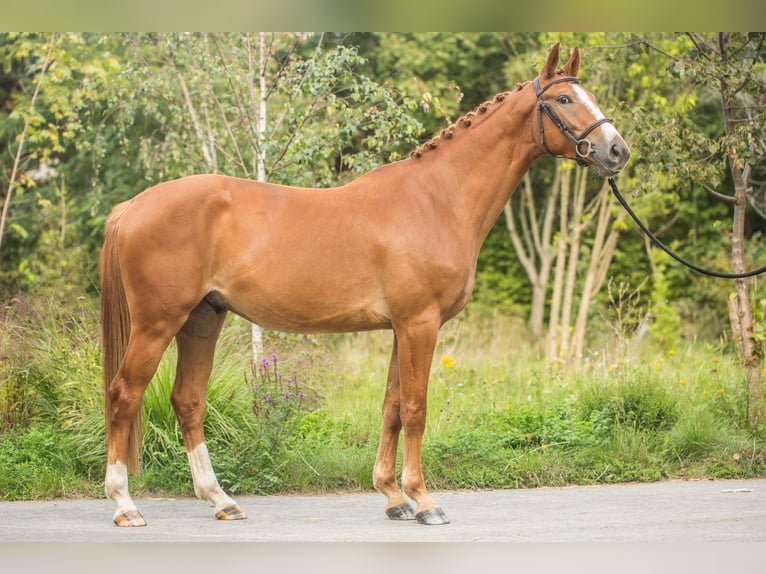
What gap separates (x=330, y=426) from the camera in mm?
7414

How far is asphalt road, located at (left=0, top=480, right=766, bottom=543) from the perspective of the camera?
5.10 m

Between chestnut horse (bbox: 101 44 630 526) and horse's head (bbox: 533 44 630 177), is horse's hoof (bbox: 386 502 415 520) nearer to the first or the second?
chestnut horse (bbox: 101 44 630 526)

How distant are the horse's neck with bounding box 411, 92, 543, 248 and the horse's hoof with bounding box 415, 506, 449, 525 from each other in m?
1.63

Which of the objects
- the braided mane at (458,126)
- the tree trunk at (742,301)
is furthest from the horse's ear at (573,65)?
the tree trunk at (742,301)

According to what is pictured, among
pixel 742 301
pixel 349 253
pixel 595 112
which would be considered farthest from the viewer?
pixel 742 301

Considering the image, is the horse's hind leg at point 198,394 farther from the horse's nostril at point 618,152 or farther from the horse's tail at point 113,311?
the horse's nostril at point 618,152

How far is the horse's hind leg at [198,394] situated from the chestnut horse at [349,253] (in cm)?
2

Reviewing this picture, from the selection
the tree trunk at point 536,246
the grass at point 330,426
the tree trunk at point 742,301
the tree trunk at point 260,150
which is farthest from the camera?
the tree trunk at point 536,246

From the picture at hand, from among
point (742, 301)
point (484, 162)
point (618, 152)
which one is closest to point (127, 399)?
point (484, 162)

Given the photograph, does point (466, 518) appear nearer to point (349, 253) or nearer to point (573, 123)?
point (349, 253)

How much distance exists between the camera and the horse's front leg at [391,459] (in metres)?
5.68

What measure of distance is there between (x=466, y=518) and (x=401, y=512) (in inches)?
15.5

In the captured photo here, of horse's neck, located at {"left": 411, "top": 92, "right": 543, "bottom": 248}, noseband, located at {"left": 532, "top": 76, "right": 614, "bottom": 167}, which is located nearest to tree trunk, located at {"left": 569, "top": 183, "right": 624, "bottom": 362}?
horse's neck, located at {"left": 411, "top": 92, "right": 543, "bottom": 248}
